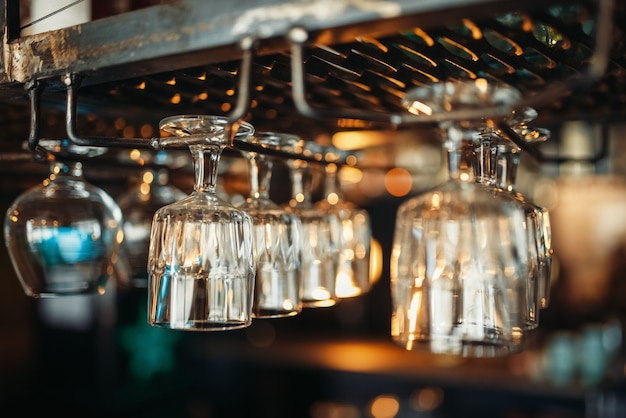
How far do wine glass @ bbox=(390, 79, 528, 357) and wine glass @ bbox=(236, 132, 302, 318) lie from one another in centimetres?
22

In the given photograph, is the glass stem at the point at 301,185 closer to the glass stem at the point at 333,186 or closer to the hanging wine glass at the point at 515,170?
the glass stem at the point at 333,186

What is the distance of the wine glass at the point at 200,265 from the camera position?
76cm

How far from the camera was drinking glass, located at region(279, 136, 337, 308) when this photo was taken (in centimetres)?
103

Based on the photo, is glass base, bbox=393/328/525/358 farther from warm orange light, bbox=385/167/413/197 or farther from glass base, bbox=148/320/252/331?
warm orange light, bbox=385/167/413/197

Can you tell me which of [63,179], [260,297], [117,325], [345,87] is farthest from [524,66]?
[117,325]

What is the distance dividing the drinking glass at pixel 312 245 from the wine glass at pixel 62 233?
259mm

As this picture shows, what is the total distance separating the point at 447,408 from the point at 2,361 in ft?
7.13

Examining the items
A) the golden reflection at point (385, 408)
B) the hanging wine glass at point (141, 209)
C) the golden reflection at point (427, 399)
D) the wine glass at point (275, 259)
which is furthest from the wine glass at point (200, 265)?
the golden reflection at point (427, 399)

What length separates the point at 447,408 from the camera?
365cm

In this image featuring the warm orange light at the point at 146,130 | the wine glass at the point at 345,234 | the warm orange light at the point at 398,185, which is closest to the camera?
the wine glass at the point at 345,234

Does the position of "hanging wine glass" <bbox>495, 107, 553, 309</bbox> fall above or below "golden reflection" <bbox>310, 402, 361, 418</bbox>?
above

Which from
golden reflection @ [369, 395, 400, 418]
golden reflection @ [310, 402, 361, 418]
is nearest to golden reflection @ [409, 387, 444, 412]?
golden reflection @ [369, 395, 400, 418]

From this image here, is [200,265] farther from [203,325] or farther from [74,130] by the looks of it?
[74,130]

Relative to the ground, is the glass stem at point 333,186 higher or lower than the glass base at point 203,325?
higher
